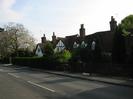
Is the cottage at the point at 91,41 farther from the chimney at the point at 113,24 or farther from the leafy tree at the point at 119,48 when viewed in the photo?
the leafy tree at the point at 119,48

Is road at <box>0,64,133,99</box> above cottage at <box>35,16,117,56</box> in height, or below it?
below

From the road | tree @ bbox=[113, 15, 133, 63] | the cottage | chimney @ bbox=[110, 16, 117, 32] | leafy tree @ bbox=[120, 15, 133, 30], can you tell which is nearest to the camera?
the road

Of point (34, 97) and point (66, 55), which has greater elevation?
point (66, 55)

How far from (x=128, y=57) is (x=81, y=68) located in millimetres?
6429

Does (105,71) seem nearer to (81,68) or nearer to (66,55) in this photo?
(81,68)

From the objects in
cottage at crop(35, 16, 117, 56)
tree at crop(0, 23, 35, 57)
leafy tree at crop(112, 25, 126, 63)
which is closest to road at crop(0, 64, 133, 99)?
leafy tree at crop(112, 25, 126, 63)

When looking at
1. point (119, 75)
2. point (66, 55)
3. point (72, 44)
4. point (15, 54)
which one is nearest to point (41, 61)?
point (66, 55)

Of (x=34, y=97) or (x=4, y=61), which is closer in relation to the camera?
(x=34, y=97)

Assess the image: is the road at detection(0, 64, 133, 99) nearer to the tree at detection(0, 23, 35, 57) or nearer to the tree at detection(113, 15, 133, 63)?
the tree at detection(113, 15, 133, 63)

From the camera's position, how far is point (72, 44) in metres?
66.9

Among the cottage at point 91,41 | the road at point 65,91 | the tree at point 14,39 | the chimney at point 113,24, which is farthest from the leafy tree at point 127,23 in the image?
the tree at point 14,39

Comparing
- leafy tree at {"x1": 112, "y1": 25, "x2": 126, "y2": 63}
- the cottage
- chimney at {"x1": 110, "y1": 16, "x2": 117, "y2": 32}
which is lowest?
leafy tree at {"x1": 112, "y1": 25, "x2": 126, "y2": 63}

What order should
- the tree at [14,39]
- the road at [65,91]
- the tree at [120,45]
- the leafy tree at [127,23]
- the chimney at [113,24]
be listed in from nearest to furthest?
1. the road at [65,91]
2. the tree at [120,45]
3. the leafy tree at [127,23]
4. the chimney at [113,24]
5. the tree at [14,39]

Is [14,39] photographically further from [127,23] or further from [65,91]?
[65,91]
